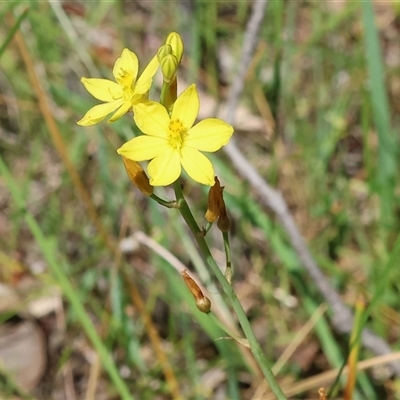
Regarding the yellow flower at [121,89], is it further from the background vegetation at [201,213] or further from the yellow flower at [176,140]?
the background vegetation at [201,213]

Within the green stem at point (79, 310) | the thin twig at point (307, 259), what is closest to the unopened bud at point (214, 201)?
the green stem at point (79, 310)

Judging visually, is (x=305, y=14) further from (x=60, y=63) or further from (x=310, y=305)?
(x=310, y=305)

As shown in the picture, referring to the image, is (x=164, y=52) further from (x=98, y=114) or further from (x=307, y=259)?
(x=307, y=259)

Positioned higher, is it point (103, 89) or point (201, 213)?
point (103, 89)

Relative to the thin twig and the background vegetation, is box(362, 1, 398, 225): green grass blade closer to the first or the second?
the background vegetation

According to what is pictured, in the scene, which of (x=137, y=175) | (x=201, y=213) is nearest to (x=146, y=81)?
(x=137, y=175)
